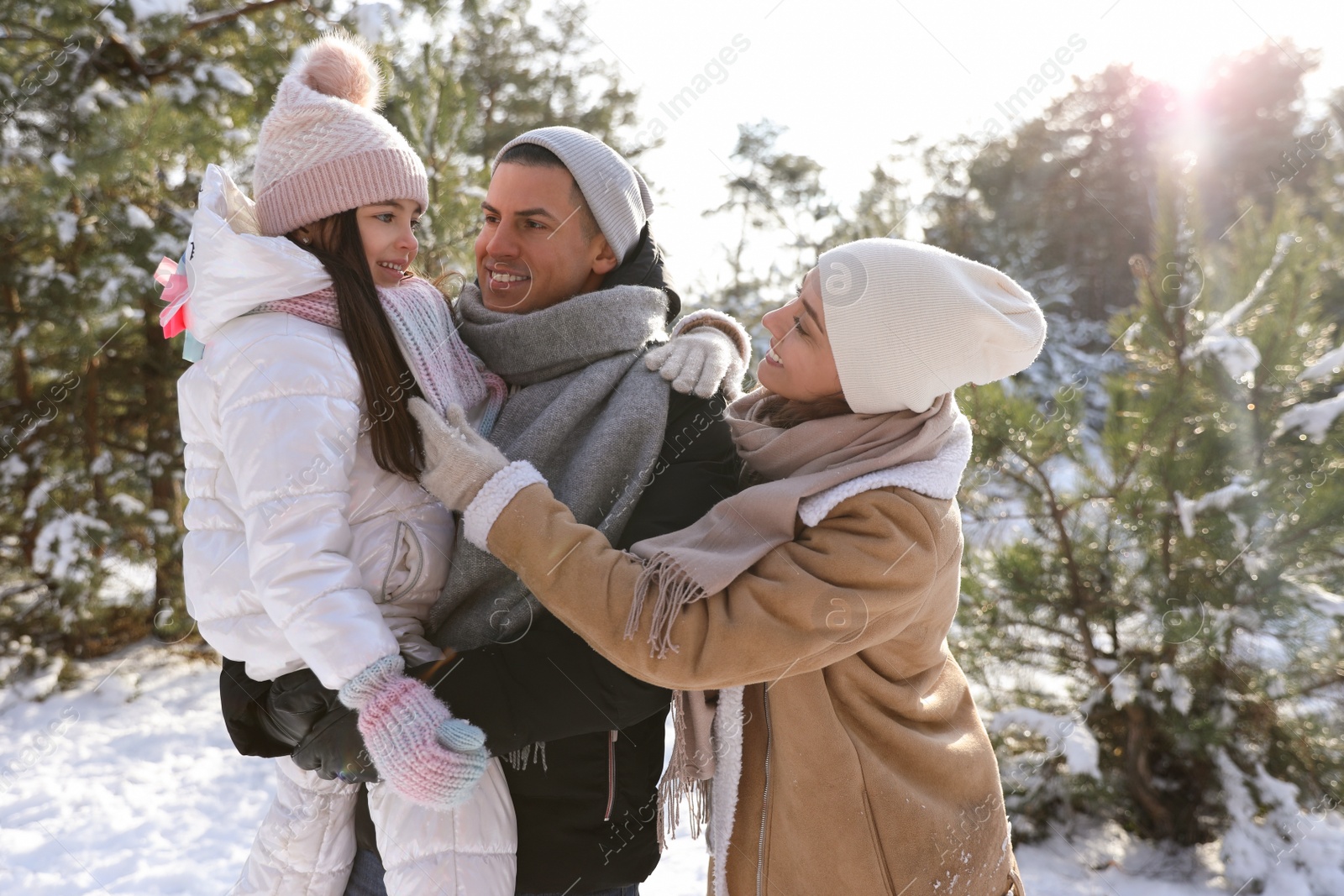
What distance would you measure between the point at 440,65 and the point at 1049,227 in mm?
13375

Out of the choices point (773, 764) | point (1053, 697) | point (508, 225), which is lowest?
point (1053, 697)

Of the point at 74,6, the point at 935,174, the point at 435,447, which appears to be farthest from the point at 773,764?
the point at 935,174

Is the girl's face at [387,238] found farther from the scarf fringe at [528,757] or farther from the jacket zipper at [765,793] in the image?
the jacket zipper at [765,793]

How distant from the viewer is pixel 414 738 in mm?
1277

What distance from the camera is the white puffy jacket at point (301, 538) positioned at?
135 cm

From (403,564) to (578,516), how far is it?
0.29 meters

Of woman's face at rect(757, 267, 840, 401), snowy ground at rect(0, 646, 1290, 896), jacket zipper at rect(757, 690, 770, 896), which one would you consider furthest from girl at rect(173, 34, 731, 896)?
snowy ground at rect(0, 646, 1290, 896)

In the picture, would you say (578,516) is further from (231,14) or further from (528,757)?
(231,14)

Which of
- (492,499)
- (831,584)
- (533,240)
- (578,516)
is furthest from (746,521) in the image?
(533,240)

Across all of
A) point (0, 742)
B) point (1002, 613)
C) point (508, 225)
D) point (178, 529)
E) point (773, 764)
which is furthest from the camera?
point (178, 529)

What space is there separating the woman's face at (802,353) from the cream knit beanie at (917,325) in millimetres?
41

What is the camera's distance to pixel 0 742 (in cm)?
407

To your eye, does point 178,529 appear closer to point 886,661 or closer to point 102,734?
point 102,734

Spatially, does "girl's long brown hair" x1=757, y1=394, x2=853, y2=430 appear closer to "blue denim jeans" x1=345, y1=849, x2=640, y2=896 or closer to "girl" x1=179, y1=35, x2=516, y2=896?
"girl" x1=179, y1=35, x2=516, y2=896
